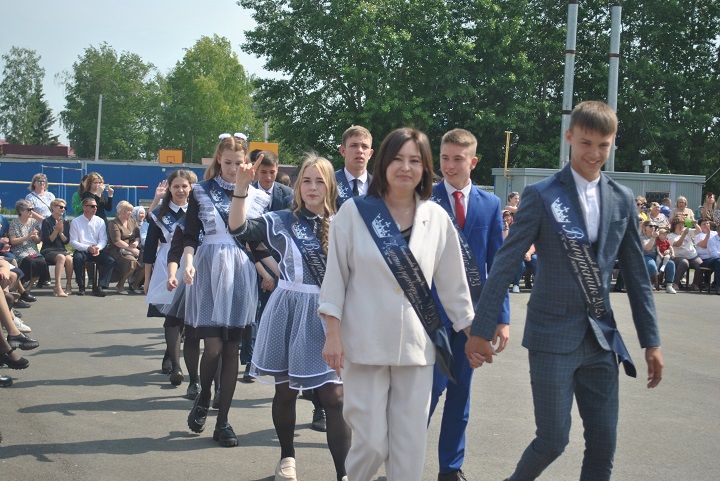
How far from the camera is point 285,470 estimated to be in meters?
5.64

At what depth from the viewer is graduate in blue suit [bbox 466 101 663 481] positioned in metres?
4.24

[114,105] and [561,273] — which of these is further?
[114,105]

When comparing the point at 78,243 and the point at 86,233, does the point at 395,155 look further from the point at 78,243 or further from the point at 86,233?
the point at 86,233

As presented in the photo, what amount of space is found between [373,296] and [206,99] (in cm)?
8757

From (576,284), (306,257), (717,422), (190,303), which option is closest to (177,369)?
(190,303)

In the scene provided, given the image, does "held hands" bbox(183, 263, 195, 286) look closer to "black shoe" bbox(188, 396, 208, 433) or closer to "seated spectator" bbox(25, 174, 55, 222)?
"black shoe" bbox(188, 396, 208, 433)

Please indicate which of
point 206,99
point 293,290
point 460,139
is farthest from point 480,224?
point 206,99

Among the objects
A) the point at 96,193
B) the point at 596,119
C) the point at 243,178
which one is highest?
the point at 596,119

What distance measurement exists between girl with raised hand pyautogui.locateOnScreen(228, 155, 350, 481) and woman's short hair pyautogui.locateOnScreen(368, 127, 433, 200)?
1228 mm

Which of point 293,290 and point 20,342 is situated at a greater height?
point 293,290

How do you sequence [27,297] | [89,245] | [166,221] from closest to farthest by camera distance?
[166,221] → [27,297] → [89,245]

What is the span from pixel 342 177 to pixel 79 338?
236 inches

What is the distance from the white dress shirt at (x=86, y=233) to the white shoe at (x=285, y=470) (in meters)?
12.1

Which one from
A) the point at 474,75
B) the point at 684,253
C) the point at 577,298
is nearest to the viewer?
the point at 577,298
